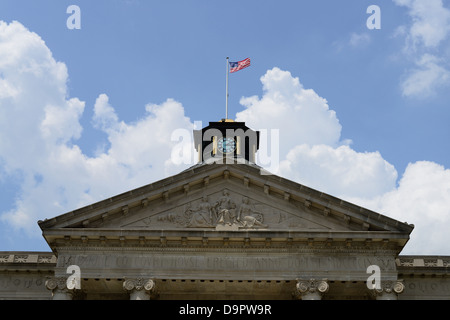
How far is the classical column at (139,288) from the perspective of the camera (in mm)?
30938

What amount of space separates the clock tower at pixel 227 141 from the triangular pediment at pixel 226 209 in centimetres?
2191

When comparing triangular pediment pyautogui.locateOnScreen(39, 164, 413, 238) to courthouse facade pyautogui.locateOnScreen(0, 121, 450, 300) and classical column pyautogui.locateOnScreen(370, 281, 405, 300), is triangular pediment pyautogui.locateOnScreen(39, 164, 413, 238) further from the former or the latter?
classical column pyautogui.locateOnScreen(370, 281, 405, 300)

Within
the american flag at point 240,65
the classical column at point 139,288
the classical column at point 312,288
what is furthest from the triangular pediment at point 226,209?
the american flag at point 240,65

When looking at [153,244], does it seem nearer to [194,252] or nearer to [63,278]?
[194,252]

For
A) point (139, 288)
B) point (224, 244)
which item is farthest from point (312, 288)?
point (139, 288)

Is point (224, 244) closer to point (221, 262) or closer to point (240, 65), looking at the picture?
point (221, 262)

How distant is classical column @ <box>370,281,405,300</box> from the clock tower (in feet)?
85.6

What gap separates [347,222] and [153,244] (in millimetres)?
9430

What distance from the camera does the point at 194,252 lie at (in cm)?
3209

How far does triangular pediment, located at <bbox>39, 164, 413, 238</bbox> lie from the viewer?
106ft

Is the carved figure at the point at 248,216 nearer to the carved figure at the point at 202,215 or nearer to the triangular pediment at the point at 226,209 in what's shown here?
the triangular pediment at the point at 226,209

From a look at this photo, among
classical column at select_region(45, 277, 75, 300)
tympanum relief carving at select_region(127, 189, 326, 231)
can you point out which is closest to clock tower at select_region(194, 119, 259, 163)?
tympanum relief carving at select_region(127, 189, 326, 231)

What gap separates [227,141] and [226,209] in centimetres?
2486
